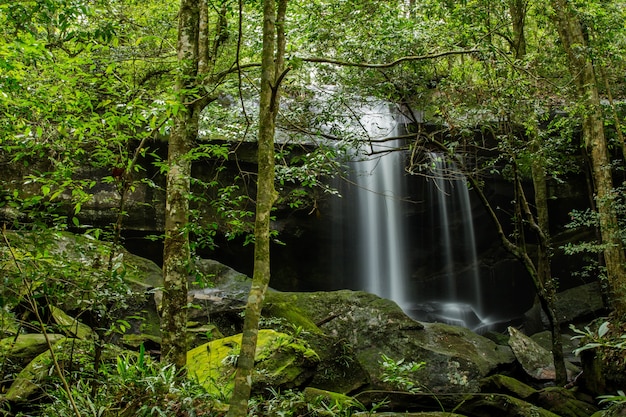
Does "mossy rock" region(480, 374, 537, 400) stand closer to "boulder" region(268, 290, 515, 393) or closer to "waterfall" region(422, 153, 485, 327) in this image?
"boulder" region(268, 290, 515, 393)

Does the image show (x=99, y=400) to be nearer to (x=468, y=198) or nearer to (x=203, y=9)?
(x=203, y=9)

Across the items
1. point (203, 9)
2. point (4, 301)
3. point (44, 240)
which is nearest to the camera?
point (4, 301)

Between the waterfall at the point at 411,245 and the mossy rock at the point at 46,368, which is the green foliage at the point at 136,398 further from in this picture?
the waterfall at the point at 411,245

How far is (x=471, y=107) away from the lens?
802 centimetres

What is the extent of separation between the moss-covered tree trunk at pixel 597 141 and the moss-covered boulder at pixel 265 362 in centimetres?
564

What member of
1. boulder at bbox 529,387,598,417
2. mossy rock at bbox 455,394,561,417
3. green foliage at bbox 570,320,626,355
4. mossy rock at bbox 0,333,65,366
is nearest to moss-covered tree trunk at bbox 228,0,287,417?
green foliage at bbox 570,320,626,355

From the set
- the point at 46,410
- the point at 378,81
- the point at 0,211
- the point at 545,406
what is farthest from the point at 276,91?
the point at 0,211

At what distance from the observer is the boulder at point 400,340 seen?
27.2 feet

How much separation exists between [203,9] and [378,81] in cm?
318

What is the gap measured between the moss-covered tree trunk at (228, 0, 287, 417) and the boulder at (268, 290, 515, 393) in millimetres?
5127

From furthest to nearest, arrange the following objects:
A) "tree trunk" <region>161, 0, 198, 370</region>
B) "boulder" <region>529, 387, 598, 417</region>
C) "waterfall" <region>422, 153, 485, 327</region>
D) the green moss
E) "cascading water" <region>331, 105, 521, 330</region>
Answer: "waterfall" <region>422, 153, 485, 327</region>, "cascading water" <region>331, 105, 521, 330</region>, the green moss, "boulder" <region>529, 387, 598, 417</region>, "tree trunk" <region>161, 0, 198, 370</region>

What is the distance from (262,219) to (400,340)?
630 centimetres

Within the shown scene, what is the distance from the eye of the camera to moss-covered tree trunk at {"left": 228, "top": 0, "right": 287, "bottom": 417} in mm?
3020

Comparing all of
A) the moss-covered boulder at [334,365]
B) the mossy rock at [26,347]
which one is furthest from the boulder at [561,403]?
the mossy rock at [26,347]
